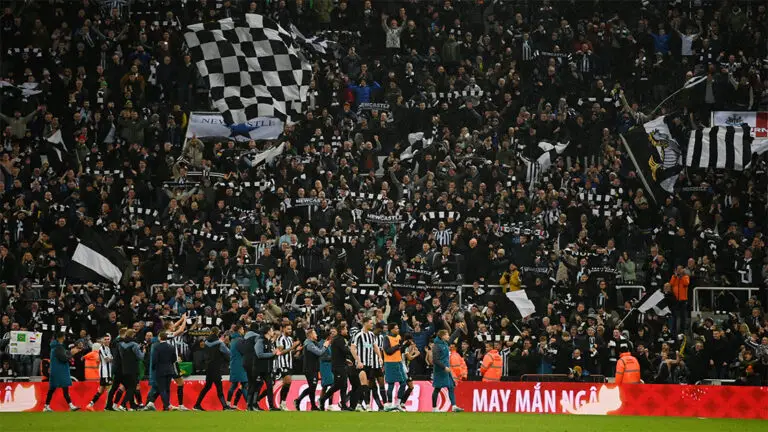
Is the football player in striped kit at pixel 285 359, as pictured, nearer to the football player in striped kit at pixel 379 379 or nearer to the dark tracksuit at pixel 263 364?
the dark tracksuit at pixel 263 364

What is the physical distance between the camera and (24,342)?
24859mm

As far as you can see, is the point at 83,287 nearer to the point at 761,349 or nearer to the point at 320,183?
the point at 320,183

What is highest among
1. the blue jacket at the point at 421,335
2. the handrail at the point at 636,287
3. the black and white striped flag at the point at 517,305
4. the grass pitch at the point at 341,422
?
the handrail at the point at 636,287

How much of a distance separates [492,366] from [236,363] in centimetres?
504

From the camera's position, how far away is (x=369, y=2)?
33.8 m

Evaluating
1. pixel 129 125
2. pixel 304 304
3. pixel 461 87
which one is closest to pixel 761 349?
pixel 304 304

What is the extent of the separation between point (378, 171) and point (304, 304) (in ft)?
18.2

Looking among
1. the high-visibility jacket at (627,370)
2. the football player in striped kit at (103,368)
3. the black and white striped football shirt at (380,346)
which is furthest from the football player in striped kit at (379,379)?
the football player in striped kit at (103,368)

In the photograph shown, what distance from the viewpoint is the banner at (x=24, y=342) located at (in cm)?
2480

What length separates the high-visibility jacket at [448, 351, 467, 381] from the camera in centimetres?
2361

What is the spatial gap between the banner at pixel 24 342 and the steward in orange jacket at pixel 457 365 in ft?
28.2

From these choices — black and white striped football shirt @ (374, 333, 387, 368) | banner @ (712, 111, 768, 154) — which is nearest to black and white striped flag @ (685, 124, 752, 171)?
banner @ (712, 111, 768, 154)

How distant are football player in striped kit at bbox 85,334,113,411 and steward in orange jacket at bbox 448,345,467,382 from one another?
263 inches

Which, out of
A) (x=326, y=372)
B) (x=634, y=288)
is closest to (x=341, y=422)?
(x=326, y=372)
